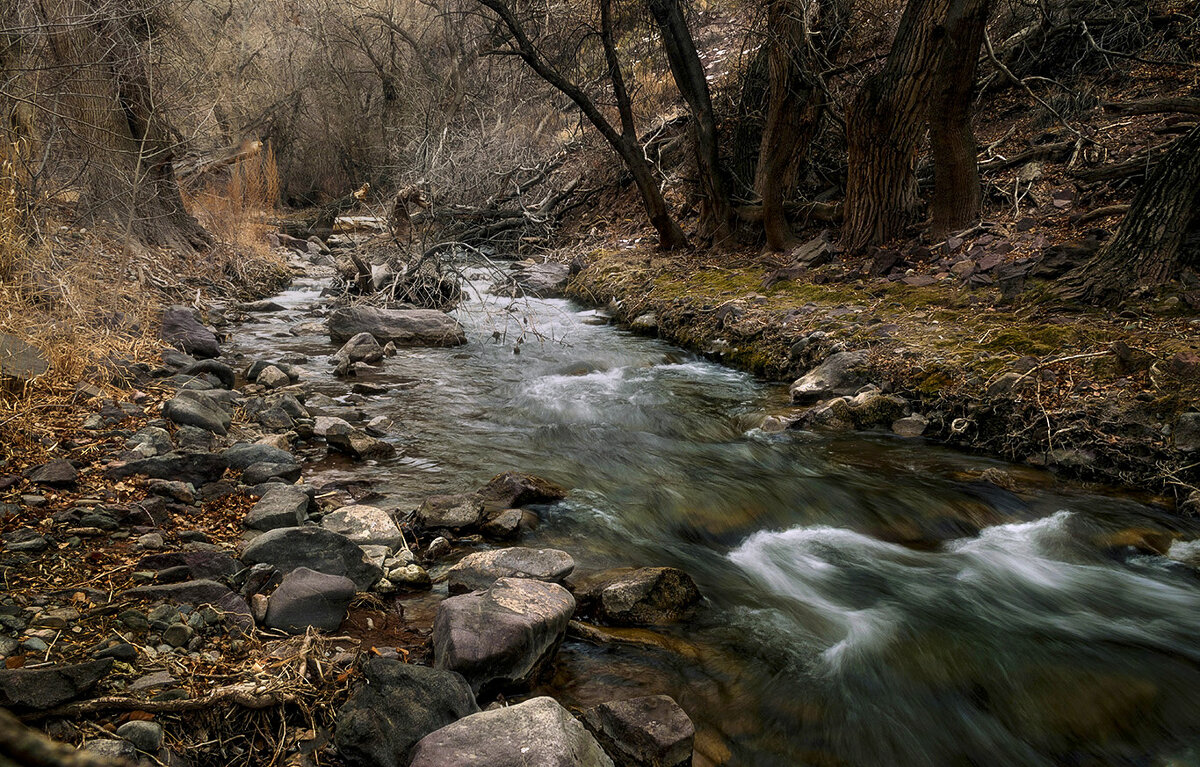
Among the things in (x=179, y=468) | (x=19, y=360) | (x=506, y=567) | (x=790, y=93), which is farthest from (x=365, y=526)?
(x=790, y=93)

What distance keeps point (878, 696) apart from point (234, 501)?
3.27 m

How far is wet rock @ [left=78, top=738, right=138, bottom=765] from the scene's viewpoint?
6.11 feet

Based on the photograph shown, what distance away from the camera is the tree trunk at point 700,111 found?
29.0 ft

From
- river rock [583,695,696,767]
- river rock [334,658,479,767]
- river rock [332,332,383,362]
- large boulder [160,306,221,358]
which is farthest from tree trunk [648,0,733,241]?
river rock [334,658,479,767]

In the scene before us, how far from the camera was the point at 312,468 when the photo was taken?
15.1 feet

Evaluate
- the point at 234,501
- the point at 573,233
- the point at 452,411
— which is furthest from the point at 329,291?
the point at 234,501

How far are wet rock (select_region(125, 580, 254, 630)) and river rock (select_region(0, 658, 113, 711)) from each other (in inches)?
18.8

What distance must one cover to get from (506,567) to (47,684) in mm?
1740

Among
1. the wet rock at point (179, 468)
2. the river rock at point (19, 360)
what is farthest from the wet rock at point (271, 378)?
the wet rock at point (179, 468)

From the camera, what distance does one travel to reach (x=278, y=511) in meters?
Answer: 3.51

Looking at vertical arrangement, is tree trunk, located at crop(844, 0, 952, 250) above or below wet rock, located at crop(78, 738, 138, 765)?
above

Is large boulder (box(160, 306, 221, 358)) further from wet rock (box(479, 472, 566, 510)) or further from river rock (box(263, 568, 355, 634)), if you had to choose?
river rock (box(263, 568, 355, 634))

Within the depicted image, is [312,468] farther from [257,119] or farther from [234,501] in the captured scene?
[257,119]

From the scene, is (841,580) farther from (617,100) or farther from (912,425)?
(617,100)
